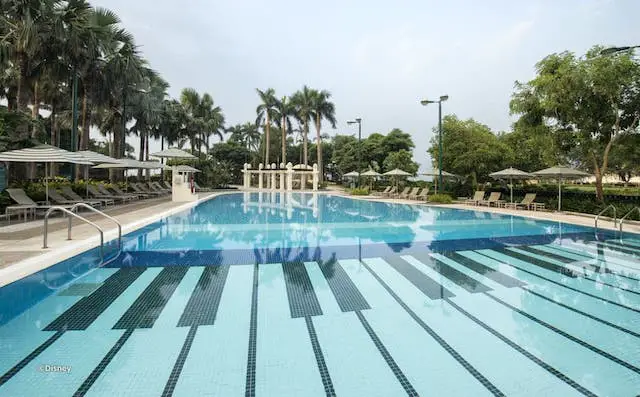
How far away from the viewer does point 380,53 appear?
2672 centimetres

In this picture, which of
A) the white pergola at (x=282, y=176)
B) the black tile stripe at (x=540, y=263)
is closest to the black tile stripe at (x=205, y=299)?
the black tile stripe at (x=540, y=263)

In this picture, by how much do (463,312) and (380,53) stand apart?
82.2ft

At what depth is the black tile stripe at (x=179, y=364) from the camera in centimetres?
301

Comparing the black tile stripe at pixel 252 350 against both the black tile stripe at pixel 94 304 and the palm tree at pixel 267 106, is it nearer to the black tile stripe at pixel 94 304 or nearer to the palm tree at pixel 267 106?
the black tile stripe at pixel 94 304

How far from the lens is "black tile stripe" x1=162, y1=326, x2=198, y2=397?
3.01 metres

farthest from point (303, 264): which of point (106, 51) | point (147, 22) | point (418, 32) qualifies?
point (147, 22)

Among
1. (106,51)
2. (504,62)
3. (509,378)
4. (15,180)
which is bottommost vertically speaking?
(509,378)

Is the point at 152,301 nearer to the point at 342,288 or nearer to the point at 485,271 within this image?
the point at 342,288

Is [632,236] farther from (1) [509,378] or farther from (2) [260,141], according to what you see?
(2) [260,141]

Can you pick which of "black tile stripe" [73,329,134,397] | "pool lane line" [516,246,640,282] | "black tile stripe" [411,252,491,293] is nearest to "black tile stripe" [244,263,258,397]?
"black tile stripe" [73,329,134,397]

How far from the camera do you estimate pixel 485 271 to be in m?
6.95

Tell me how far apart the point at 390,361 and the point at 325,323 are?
1099mm

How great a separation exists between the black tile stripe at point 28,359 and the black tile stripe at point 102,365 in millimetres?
662

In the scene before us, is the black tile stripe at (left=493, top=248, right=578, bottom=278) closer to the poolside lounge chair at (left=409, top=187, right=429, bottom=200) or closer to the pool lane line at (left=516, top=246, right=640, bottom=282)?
the pool lane line at (left=516, top=246, right=640, bottom=282)
